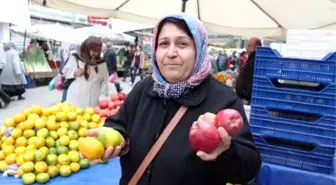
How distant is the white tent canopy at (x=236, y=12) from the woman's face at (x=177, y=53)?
3827mm

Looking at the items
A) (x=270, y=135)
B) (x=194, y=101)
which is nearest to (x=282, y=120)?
(x=270, y=135)

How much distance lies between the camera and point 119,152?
1498 mm

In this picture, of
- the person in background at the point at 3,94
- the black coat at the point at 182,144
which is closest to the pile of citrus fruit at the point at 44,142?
the black coat at the point at 182,144

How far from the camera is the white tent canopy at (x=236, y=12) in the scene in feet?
16.8

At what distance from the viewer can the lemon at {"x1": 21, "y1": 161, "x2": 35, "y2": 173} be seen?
9.58 feet

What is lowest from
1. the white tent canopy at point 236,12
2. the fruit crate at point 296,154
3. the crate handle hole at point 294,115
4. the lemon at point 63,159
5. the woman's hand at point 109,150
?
the lemon at point 63,159

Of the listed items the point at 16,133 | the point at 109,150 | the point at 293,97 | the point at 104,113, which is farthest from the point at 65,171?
the point at 293,97

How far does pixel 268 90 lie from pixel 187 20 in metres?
Answer: 1.00

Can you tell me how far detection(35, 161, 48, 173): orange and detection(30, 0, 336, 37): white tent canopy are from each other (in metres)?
3.20

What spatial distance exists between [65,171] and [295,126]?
6.37 ft

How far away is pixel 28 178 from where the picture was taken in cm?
286

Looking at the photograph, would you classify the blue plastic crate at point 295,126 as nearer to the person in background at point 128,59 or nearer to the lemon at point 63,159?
the lemon at point 63,159

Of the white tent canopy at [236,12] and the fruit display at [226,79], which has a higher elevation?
the white tent canopy at [236,12]

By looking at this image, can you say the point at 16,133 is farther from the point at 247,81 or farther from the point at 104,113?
the point at 247,81
